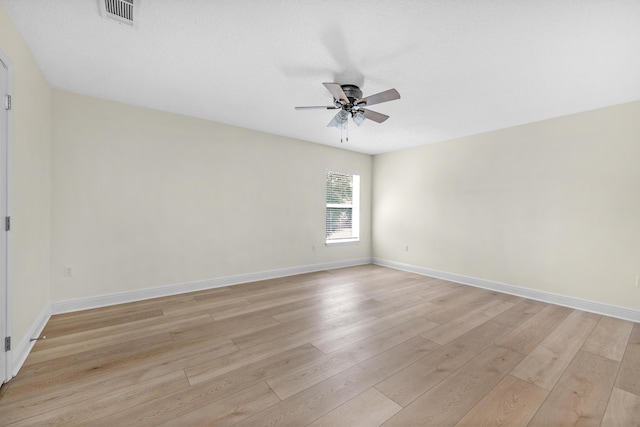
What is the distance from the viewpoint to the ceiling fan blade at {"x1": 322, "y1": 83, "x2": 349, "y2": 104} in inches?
90.4

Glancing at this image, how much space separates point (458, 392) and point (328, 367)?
0.90m

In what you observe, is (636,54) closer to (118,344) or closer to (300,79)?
(300,79)

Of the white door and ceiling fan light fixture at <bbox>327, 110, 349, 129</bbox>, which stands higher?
ceiling fan light fixture at <bbox>327, 110, 349, 129</bbox>

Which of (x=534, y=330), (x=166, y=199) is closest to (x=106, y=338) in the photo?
(x=166, y=199)

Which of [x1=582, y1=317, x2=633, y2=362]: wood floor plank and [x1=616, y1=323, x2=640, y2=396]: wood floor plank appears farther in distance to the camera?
[x1=582, y1=317, x2=633, y2=362]: wood floor plank

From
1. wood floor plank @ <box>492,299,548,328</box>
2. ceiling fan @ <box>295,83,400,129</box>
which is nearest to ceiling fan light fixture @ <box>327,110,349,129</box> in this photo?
ceiling fan @ <box>295,83,400,129</box>

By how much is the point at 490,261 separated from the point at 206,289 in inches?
175

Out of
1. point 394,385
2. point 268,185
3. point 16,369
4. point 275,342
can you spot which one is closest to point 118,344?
point 16,369

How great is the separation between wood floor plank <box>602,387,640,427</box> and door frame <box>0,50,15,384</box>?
3.77 metres

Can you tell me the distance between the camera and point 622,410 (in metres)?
1.59

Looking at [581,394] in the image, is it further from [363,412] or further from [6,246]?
[6,246]

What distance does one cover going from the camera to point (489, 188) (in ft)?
13.7

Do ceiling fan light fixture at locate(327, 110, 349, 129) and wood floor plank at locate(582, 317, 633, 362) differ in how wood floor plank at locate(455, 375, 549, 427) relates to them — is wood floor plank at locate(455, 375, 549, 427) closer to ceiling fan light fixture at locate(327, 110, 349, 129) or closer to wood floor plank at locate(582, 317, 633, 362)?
wood floor plank at locate(582, 317, 633, 362)

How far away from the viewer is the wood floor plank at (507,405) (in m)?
1.49
